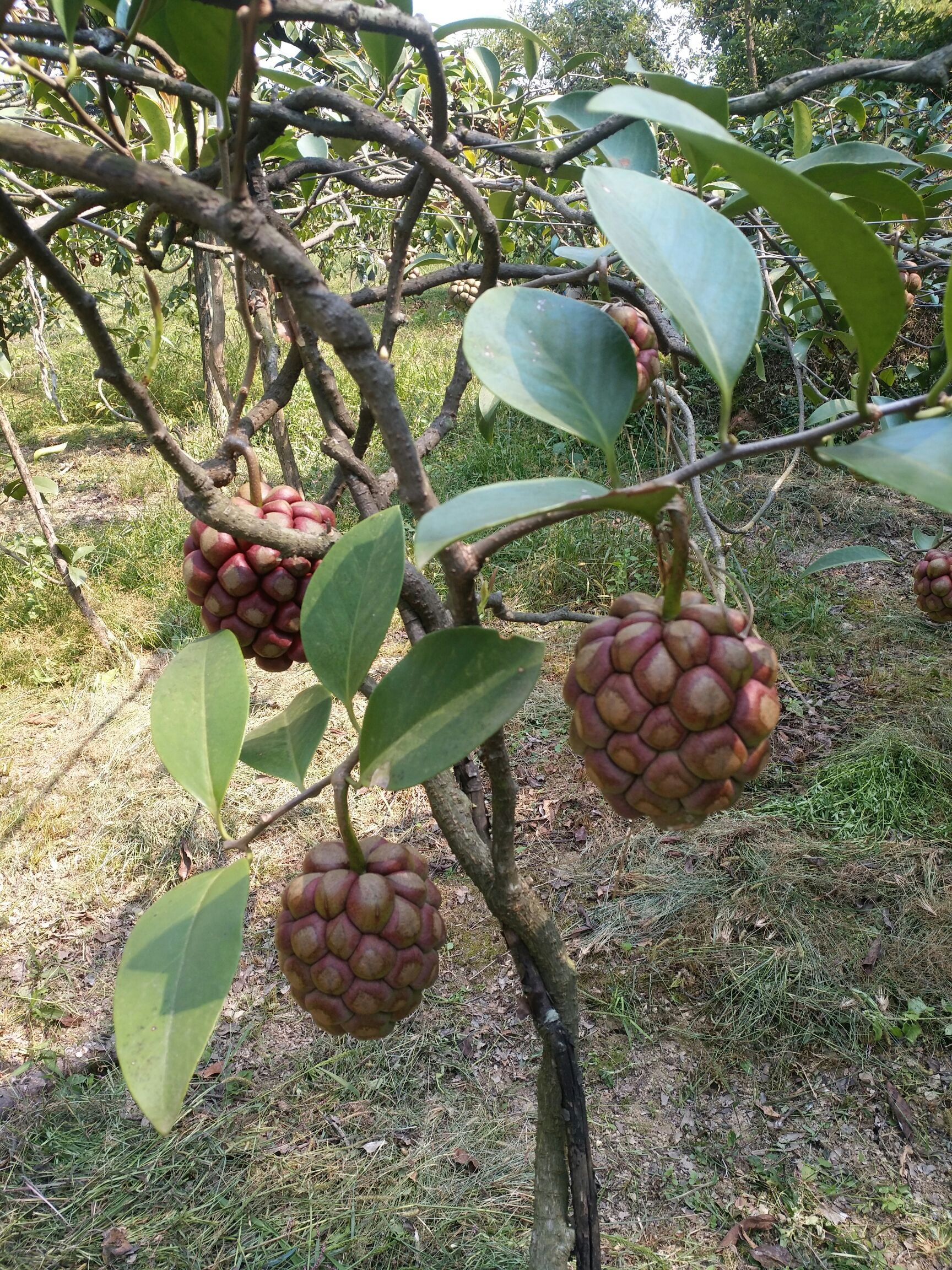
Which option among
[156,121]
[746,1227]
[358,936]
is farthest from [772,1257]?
[156,121]

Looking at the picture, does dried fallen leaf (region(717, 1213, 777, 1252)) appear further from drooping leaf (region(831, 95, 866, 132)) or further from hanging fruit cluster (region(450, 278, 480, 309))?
hanging fruit cluster (region(450, 278, 480, 309))

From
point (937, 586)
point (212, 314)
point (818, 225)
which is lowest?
point (937, 586)

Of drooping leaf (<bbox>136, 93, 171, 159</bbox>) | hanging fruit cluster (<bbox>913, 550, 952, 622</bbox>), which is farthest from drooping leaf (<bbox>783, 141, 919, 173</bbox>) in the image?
hanging fruit cluster (<bbox>913, 550, 952, 622</bbox>)

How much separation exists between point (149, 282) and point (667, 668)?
0.48m

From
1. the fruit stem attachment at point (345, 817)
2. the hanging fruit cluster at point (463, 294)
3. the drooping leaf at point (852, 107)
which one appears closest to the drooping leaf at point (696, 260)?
the fruit stem attachment at point (345, 817)

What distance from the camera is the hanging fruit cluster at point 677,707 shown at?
434 millimetres

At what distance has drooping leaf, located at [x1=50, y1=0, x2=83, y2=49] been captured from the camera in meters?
0.48

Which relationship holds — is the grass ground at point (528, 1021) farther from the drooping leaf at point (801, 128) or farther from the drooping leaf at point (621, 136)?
the drooping leaf at point (621, 136)

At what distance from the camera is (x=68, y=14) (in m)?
0.49

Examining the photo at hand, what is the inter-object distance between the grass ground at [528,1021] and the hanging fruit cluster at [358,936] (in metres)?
0.86

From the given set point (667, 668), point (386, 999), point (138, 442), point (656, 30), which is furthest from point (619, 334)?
point (656, 30)

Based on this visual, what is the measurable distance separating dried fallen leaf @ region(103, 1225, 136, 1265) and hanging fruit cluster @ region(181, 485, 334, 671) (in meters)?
1.21

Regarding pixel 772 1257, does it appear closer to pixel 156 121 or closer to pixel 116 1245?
pixel 116 1245

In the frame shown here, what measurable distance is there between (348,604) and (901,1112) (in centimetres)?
156
